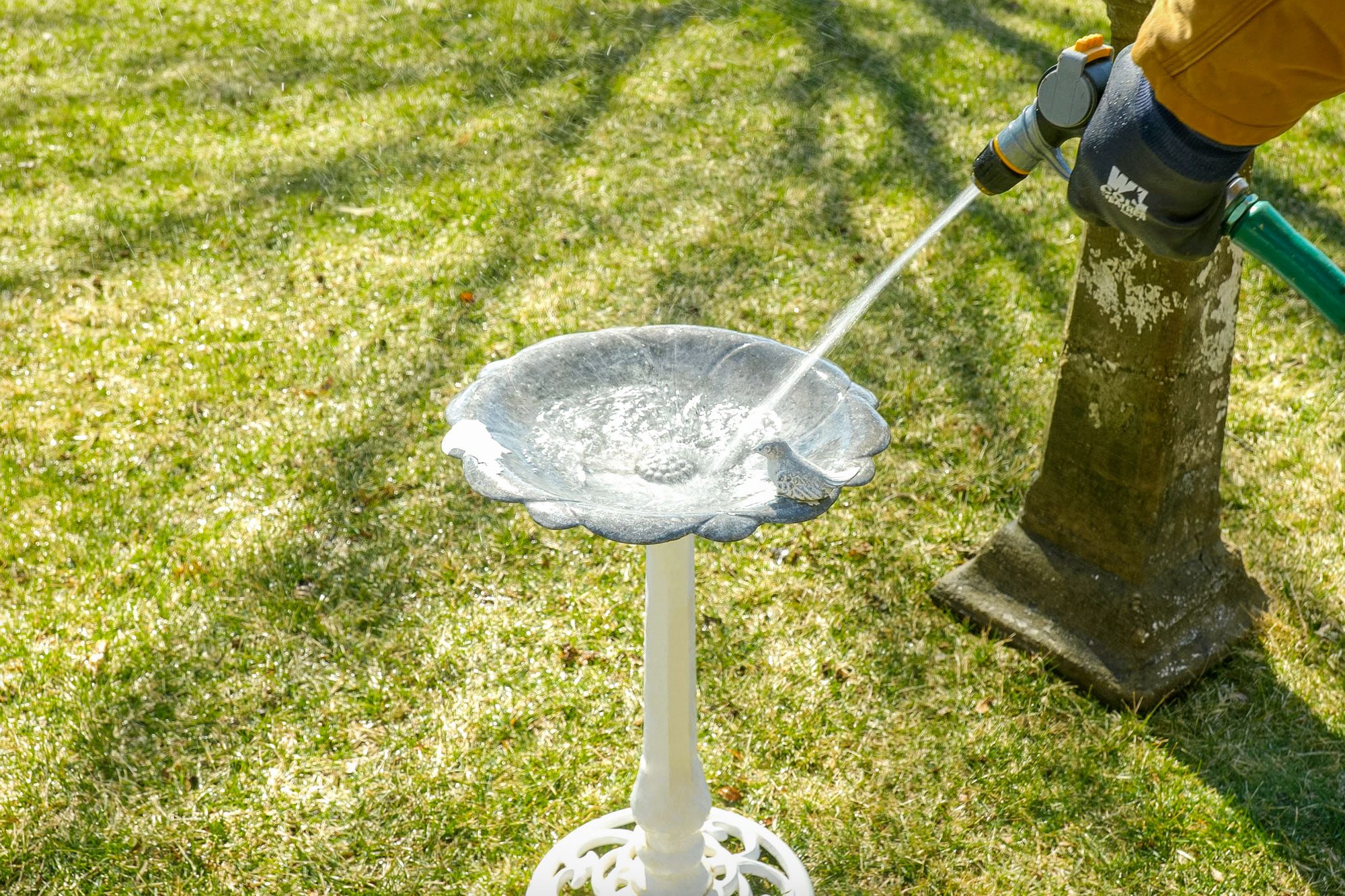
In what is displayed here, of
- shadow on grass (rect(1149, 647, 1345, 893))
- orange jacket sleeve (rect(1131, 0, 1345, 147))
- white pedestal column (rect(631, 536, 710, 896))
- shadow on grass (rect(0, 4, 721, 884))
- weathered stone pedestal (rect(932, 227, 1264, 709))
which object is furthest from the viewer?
shadow on grass (rect(0, 4, 721, 884))

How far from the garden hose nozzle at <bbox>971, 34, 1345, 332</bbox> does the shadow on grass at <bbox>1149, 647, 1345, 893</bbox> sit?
1526 millimetres

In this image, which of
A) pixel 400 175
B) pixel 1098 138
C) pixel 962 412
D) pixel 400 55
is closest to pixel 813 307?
pixel 962 412

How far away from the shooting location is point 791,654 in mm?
3535

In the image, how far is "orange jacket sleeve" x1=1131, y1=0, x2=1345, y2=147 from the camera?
1.72 meters

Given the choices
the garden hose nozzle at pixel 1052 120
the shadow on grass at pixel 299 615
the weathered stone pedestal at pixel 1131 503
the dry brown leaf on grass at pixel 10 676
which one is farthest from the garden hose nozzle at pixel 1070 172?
the dry brown leaf on grass at pixel 10 676

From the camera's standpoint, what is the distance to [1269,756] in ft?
10.3

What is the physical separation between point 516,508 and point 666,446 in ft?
5.59

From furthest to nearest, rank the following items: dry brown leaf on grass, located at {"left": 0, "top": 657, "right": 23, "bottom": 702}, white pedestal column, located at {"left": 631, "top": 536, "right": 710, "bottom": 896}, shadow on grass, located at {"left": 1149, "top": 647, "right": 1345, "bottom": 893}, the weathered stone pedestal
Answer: dry brown leaf on grass, located at {"left": 0, "top": 657, "right": 23, "bottom": 702}
the weathered stone pedestal
shadow on grass, located at {"left": 1149, "top": 647, "right": 1345, "bottom": 893}
white pedestal column, located at {"left": 631, "top": 536, "right": 710, "bottom": 896}

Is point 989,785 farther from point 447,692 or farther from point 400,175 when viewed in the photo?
point 400,175

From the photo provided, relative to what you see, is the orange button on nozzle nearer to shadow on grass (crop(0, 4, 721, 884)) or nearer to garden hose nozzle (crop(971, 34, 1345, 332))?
garden hose nozzle (crop(971, 34, 1345, 332))

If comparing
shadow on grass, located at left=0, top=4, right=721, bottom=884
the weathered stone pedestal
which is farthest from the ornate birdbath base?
the weathered stone pedestal

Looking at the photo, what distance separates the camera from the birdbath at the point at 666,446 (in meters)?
2.25

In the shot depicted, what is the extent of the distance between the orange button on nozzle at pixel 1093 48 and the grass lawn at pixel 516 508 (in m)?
1.84

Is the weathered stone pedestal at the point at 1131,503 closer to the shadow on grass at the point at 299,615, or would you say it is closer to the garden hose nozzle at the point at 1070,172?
the garden hose nozzle at the point at 1070,172
